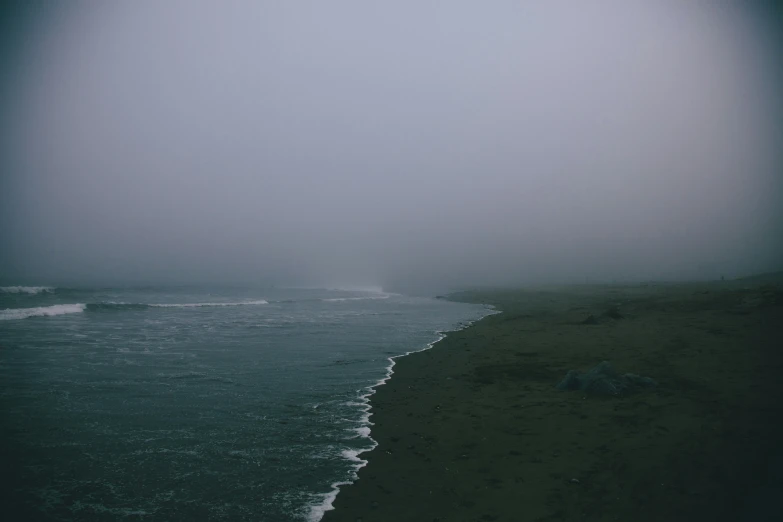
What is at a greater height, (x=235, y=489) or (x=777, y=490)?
(x=777, y=490)

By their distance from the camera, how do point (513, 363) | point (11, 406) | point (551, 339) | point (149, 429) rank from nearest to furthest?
1. point (149, 429)
2. point (11, 406)
3. point (513, 363)
4. point (551, 339)

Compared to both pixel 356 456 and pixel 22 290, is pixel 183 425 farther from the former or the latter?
pixel 22 290

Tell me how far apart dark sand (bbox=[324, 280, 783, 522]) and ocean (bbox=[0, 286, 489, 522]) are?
4.71ft

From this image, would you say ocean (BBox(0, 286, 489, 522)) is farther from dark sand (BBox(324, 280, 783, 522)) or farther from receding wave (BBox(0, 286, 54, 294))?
receding wave (BBox(0, 286, 54, 294))

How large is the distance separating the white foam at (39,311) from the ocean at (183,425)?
20.6 meters

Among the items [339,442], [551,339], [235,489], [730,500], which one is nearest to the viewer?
[730,500]

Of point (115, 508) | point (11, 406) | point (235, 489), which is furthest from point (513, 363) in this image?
point (11, 406)

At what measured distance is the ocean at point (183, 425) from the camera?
340 inches

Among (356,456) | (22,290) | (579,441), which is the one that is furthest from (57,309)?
(579,441)

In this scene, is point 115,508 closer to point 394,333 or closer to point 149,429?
point 149,429

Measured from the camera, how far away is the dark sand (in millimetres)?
8062

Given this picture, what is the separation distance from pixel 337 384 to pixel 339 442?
21.8 ft

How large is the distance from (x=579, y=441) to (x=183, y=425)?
11.7 m

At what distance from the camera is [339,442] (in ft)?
38.7
